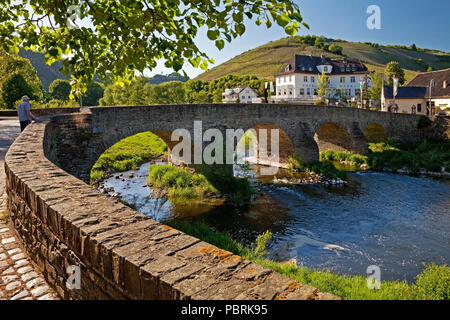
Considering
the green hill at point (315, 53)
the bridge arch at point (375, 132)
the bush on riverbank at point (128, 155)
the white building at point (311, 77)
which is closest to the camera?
the bush on riverbank at point (128, 155)

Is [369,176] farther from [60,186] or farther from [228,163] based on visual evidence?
[60,186]

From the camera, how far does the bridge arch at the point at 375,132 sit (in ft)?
106

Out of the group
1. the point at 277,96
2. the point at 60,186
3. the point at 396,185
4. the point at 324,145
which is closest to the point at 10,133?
the point at 60,186

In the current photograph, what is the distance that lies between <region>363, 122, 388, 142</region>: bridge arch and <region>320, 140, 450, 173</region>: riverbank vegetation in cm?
107

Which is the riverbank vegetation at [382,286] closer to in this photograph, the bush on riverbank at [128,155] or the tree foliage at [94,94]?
the bush on riverbank at [128,155]

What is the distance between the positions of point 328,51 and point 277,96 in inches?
2295

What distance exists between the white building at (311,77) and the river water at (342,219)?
115ft

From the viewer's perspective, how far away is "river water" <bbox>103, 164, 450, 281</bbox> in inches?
431

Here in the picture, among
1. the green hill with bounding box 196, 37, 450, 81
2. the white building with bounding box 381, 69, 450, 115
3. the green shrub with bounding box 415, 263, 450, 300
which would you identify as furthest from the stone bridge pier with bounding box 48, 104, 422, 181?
the green hill with bounding box 196, 37, 450, 81

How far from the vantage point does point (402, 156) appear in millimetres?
26266

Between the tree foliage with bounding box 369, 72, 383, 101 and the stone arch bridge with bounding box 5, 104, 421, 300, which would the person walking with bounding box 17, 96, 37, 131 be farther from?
the tree foliage with bounding box 369, 72, 383, 101

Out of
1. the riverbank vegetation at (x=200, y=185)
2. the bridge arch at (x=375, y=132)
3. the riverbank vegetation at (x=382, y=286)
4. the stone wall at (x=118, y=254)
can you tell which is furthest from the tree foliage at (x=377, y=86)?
the stone wall at (x=118, y=254)

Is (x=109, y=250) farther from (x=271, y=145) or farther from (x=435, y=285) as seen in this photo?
(x=271, y=145)

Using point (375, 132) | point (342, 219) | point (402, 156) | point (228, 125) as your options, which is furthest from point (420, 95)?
point (342, 219)
